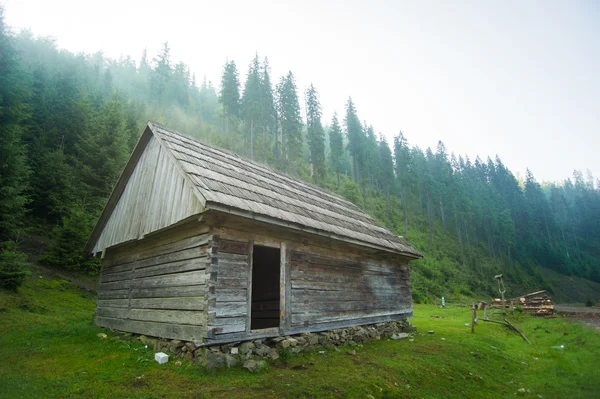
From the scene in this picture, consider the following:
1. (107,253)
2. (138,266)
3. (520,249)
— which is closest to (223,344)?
(138,266)

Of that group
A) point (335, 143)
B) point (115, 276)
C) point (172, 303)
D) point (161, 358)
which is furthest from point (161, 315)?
point (335, 143)

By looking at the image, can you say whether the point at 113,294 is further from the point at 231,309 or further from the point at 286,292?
the point at 286,292

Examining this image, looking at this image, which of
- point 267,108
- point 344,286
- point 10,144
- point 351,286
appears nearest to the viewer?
point 344,286

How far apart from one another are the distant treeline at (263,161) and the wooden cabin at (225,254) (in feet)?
31.7

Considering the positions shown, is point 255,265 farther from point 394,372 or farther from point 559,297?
point 559,297

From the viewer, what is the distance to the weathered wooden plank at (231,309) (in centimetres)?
675

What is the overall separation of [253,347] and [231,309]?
1.09 meters

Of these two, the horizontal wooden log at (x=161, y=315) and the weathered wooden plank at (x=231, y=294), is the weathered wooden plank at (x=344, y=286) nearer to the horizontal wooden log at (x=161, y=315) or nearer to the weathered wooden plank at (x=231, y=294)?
the weathered wooden plank at (x=231, y=294)

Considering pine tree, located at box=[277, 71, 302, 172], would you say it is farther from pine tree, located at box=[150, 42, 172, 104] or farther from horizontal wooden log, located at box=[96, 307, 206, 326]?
horizontal wooden log, located at box=[96, 307, 206, 326]

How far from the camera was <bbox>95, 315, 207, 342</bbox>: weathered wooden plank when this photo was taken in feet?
22.1

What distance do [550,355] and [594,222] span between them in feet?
329

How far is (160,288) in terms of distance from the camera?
27.5 ft

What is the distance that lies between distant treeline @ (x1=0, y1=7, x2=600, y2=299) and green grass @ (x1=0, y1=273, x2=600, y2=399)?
9.31 meters

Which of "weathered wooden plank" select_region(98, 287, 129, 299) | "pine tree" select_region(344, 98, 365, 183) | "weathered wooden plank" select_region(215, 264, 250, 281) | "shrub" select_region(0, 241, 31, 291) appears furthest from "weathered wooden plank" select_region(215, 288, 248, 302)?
"pine tree" select_region(344, 98, 365, 183)
